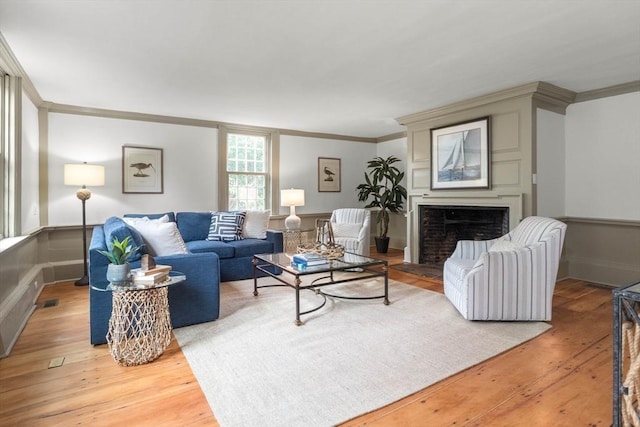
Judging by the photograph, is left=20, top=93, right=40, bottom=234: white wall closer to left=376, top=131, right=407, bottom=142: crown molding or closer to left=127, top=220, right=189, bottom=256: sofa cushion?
left=127, top=220, right=189, bottom=256: sofa cushion

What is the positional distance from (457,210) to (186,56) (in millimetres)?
3942

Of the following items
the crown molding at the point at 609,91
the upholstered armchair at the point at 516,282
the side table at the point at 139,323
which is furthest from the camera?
the crown molding at the point at 609,91

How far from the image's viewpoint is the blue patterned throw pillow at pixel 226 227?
449cm

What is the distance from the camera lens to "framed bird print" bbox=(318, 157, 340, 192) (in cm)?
647

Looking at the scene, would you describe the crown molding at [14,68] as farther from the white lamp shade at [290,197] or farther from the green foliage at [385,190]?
the green foliage at [385,190]

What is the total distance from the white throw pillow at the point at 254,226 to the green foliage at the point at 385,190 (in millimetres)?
2323

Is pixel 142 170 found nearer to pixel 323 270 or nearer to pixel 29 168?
pixel 29 168

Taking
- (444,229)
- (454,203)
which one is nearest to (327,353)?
(454,203)

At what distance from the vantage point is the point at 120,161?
4711 millimetres

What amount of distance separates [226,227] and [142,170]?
1533 mm

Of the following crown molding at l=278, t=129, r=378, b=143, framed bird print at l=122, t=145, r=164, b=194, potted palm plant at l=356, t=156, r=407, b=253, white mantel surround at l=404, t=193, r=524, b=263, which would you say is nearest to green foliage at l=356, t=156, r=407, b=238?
potted palm plant at l=356, t=156, r=407, b=253

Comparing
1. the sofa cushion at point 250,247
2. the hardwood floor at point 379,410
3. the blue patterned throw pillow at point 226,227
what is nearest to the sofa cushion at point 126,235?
the hardwood floor at point 379,410

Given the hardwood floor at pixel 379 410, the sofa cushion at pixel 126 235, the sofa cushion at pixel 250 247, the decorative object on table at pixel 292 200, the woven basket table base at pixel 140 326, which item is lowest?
the hardwood floor at pixel 379 410

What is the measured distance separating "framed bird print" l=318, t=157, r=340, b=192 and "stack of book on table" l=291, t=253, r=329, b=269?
336 cm
